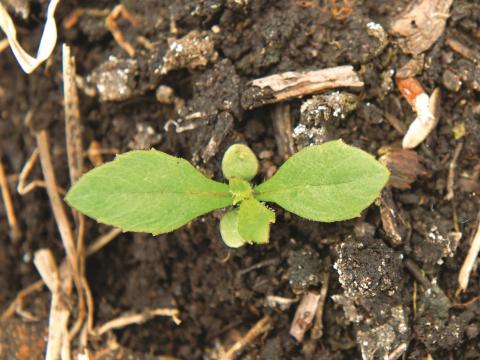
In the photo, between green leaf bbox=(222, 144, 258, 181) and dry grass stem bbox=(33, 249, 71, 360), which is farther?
dry grass stem bbox=(33, 249, 71, 360)

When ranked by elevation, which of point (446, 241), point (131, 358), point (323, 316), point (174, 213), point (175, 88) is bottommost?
point (131, 358)

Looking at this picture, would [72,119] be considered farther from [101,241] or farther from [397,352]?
[397,352]

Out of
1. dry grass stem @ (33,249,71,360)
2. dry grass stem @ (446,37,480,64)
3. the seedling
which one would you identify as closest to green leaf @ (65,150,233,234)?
the seedling

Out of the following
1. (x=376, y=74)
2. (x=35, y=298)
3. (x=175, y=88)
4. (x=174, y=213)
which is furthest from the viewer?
(x=35, y=298)

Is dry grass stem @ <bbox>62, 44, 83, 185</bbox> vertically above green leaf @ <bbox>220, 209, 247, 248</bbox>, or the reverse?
dry grass stem @ <bbox>62, 44, 83, 185</bbox>

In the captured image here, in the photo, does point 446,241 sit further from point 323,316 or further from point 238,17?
point 238,17

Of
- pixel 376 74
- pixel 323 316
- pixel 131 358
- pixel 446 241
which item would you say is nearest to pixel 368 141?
pixel 376 74

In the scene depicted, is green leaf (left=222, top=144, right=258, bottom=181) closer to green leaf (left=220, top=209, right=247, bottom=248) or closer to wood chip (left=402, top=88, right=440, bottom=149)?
green leaf (left=220, top=209, right=247, bottom=248)
